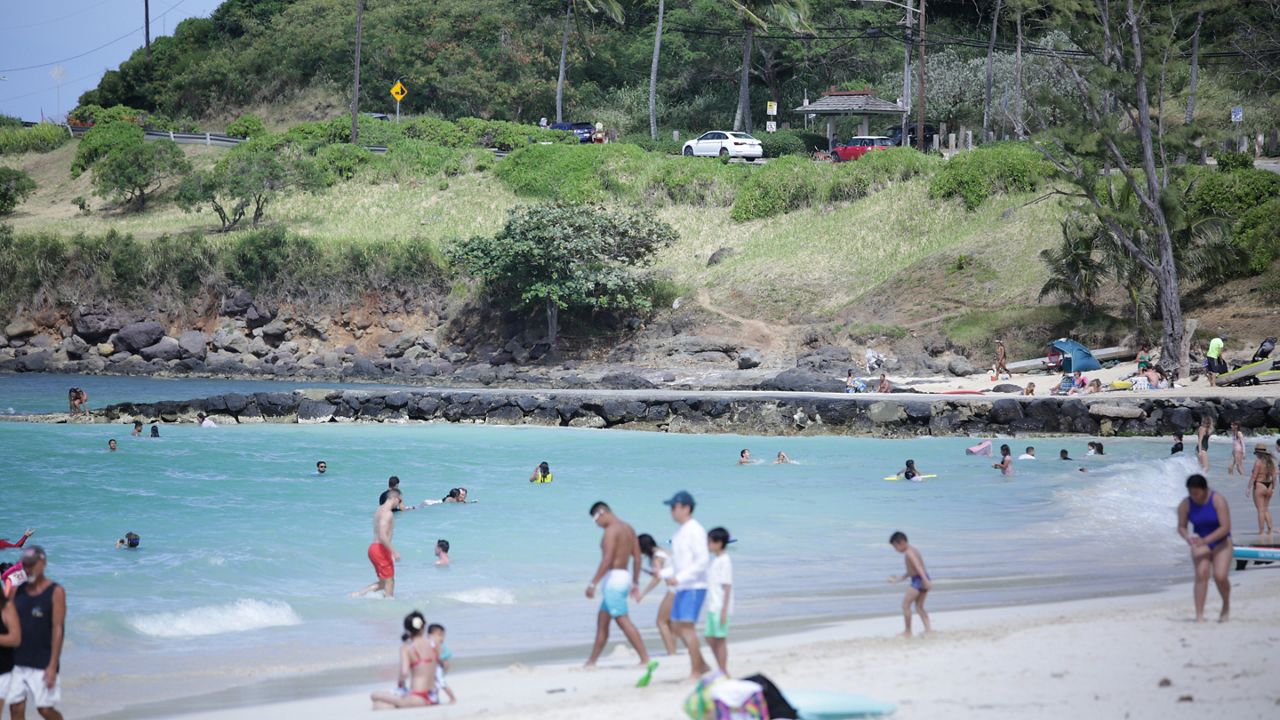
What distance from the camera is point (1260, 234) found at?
1458 inches

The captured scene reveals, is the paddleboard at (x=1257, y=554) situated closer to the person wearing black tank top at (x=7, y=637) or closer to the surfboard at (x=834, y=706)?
the surfboard at (x=834, y=706)

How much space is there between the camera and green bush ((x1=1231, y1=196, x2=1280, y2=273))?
36.8 meters

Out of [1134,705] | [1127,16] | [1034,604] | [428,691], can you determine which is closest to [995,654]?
[1134,705]

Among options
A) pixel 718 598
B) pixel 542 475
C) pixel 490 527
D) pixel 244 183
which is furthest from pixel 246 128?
pixel 718 598

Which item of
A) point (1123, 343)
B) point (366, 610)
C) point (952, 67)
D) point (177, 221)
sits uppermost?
point (952, 67)

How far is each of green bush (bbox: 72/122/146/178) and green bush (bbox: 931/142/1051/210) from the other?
38848mm

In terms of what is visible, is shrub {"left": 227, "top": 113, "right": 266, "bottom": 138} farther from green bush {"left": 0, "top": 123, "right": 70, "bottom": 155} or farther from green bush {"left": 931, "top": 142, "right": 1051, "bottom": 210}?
green bush {"left": 931, "top": 142, "right": 1051, "bottom": 210}

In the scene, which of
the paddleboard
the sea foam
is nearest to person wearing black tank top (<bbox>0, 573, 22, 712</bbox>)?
the sea foam

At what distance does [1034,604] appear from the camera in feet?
44.2

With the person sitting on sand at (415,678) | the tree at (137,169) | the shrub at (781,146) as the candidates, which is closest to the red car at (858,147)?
the shrub at (781,146)

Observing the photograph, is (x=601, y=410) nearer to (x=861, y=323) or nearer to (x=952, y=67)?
(x=861, y=323)

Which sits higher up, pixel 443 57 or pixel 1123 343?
pixel 443 57

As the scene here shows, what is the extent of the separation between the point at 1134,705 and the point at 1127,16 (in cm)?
2815

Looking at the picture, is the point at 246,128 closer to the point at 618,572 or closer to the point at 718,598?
the point at 618,572
